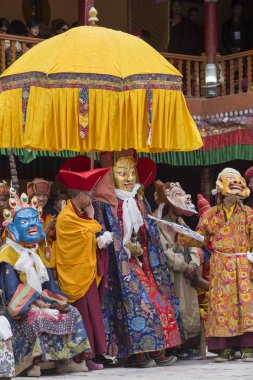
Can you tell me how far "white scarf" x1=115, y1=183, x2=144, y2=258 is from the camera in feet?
35.9

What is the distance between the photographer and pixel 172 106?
1080 centimetres

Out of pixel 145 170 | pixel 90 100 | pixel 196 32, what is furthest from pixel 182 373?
pixel 196 32

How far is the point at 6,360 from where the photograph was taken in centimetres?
930

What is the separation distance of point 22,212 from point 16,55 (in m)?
7.14

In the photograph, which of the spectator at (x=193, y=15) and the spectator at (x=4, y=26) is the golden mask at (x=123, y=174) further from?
the spectator at (x=193, y=15)

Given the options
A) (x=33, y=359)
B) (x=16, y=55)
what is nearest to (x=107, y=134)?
(x=33, y=359)

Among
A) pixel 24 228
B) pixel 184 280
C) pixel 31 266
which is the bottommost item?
pixel 184 280

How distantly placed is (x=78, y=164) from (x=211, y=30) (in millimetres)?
Answer: 8260

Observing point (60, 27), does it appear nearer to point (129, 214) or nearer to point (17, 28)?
point (17, 28)

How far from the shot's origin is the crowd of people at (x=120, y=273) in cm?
1007

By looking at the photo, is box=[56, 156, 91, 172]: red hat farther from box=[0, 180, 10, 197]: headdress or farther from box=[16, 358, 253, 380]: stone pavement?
box=[16, 358, 253, 380]: stone pavement

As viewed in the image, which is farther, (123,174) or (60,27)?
(60,27)

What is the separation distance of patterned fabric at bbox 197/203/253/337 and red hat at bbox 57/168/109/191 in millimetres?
1238

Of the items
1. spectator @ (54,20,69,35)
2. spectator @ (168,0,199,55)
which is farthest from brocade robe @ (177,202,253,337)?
spectator @ (168,0,199,55)
